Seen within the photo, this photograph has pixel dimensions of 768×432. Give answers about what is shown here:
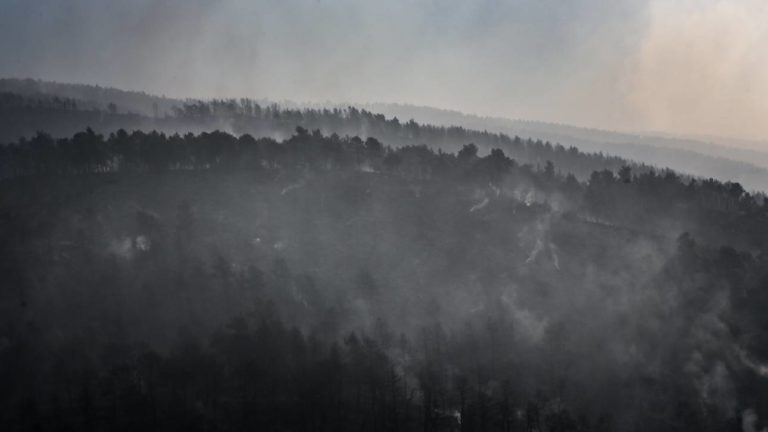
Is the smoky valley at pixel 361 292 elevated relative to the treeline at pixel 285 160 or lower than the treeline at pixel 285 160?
lower

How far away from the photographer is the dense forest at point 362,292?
7981 centimetres

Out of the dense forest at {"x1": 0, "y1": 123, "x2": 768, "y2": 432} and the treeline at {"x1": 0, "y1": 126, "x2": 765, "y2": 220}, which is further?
the treeline at {"x1": 0, "y1": 126, "x2": 765, "y2": 220}

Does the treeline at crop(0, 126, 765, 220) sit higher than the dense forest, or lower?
higher

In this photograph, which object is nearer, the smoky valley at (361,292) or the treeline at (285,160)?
the smoky valley at (361,292)

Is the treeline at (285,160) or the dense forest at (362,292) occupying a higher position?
the treeline at (285,160)

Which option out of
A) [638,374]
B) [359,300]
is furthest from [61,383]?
[638,374]

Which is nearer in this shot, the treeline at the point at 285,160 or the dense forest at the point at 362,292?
the dense forest at the point at 362,292

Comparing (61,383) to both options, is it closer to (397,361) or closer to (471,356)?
(397,361)

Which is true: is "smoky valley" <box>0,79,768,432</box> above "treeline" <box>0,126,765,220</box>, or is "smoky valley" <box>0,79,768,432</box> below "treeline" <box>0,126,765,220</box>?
below

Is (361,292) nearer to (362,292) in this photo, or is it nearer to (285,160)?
(362,292)

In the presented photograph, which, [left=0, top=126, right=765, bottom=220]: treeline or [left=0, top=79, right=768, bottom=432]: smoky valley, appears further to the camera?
[left=0, top=126, right=765, bottom=220]: treeline

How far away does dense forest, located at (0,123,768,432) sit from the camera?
3142 inches

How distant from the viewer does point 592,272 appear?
114 m

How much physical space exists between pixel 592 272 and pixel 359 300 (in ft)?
150
